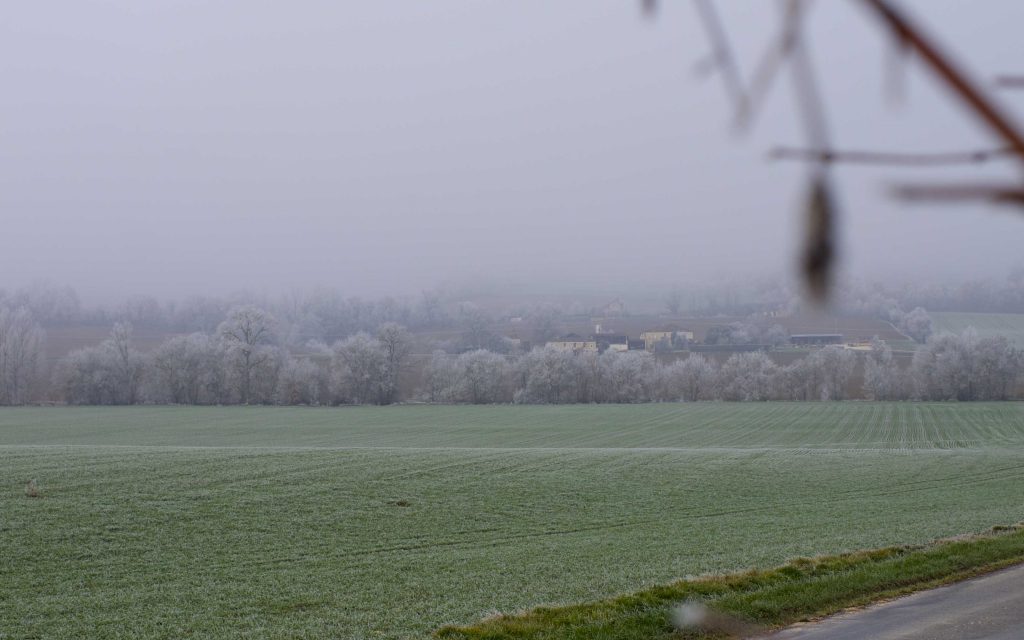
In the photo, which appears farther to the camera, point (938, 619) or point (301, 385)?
point (301, 385)

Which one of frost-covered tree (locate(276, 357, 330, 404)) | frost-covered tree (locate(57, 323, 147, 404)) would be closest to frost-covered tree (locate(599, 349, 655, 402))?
frost-covered tree (locate(276, 357, 330, 404))

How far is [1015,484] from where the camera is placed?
3372 cm

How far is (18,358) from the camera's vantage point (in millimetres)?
102688

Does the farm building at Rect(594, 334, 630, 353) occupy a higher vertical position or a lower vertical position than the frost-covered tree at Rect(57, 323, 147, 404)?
lower

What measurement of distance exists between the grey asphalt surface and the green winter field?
11.6ft

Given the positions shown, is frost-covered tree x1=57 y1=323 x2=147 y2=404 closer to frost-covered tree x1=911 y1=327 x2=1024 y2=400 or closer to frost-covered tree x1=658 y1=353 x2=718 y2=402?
frost-covered tree x1=658 y1=353 x2=718 y2=402

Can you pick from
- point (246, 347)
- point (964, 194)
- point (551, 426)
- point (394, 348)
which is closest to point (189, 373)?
point (246, 347)

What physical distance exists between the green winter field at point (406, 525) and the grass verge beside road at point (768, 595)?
49.5 inches

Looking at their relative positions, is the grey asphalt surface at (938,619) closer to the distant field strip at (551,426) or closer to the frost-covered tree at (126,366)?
the distant field strip at (551,426)

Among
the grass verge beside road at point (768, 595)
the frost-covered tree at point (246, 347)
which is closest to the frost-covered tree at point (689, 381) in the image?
the frost-covered tree at point (246, 347)

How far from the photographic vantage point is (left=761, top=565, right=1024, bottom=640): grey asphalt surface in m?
11.9

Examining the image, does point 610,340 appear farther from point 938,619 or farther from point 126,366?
point 126,366

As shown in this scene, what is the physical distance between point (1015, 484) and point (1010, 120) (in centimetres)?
3790

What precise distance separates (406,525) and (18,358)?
3693 inches
